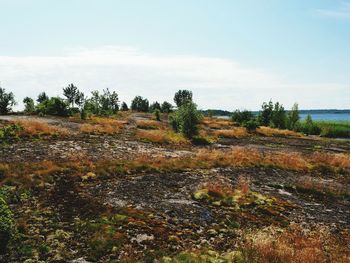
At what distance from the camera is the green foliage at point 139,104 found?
133 meters

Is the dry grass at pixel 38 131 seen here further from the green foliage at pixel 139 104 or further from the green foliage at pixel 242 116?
the green foliage at pixel 139 104

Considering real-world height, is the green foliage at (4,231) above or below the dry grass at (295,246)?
above

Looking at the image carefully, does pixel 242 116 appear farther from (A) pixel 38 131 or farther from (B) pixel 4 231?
(B) pixel 4 231

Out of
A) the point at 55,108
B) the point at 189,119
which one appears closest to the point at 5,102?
the point at 55,108

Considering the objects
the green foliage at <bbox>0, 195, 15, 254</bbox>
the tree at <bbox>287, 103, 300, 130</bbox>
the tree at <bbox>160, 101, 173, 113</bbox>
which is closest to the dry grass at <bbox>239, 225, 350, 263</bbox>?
the green foliage at <bbox>0, 195, 15, 254</bbox>

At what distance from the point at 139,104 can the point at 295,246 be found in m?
124

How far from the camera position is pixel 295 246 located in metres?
→ 12.5

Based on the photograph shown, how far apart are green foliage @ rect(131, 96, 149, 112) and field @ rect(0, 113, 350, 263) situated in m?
102

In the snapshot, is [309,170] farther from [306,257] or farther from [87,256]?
[87,256]

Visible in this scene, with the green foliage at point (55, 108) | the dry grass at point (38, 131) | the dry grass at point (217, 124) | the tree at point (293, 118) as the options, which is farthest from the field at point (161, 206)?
the tree at point (293, 118)

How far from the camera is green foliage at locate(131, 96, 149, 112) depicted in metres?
133

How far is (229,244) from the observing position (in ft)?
42.2

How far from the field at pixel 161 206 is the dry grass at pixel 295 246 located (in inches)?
1.7

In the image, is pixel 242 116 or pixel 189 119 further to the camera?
pixel 242 116
